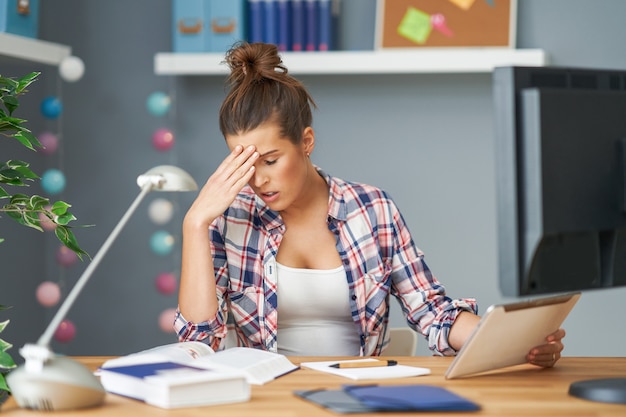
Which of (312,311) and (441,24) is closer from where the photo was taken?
(312,311)

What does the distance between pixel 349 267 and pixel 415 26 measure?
1612 millimetres

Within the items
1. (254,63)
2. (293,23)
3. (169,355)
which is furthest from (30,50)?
(169,355)

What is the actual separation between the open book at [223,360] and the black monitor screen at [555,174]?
0.46 meters

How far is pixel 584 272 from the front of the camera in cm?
147

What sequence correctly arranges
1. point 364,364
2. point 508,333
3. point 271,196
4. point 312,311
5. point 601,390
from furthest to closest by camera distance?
point 312,311 < point 271,196 < point 364,364 < point 508,333 < point 601,390

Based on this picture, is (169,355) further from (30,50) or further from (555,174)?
(30,50)

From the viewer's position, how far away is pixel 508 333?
161 centimetres

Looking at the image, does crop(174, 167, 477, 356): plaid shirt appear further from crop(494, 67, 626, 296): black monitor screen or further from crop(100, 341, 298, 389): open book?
crop(494, 67, 626, 296): black monitor screen

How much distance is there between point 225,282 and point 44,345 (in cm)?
88

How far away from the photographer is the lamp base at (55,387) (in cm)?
131

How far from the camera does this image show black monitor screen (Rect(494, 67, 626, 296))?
1.38 meters

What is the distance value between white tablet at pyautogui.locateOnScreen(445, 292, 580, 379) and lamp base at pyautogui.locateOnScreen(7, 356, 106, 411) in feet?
2.05

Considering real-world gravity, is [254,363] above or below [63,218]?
below

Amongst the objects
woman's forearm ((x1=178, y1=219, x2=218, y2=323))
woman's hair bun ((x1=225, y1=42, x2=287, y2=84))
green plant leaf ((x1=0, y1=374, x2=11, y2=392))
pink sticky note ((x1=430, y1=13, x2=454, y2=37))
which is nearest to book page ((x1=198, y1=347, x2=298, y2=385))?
woman's forearm ((x1=178, y1=219, x2=218, y2=323))
